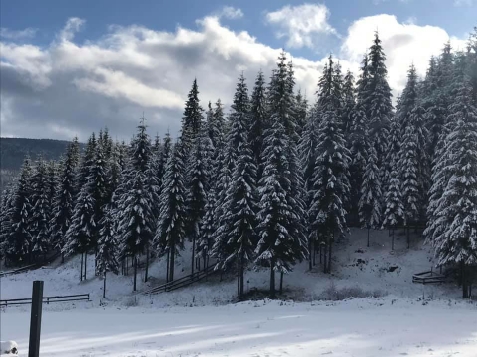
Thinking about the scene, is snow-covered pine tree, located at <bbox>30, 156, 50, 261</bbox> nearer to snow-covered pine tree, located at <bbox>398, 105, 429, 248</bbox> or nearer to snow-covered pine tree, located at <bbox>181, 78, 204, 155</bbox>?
snow-covered pine tree, located at <bbox>181, 78, 204, 155</bbox>

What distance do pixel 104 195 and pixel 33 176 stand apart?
18.5m

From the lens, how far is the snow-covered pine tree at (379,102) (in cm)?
4791

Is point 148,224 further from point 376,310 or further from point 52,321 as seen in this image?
point 376,310

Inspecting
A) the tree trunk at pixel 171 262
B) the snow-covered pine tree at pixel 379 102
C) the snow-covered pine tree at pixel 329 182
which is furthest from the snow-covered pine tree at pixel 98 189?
the snow-covered pine tree at pixel 379 102

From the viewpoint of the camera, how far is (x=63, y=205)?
60.2 metres

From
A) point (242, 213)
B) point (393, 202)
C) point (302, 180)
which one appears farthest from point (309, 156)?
point (242, 213)

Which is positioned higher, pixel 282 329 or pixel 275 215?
pixel 275 215

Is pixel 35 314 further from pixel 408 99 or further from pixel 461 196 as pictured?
pixel 408 99

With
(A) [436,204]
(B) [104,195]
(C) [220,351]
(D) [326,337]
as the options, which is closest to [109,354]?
(C) [220,351]

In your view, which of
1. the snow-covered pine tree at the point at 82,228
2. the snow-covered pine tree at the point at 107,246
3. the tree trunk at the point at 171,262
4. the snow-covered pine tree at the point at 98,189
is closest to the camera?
the tree trunk at the point at 171,262

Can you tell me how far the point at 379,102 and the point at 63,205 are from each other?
153 ft

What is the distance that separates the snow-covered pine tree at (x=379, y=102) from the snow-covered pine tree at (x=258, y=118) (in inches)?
540

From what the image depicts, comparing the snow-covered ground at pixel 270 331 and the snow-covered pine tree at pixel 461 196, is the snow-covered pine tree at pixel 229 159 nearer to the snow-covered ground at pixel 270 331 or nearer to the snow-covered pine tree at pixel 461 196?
the snow-covered ground at pixel 270 331

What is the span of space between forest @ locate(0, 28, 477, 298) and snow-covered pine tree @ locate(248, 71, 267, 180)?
112mm
